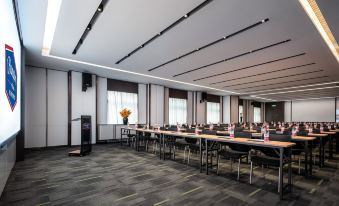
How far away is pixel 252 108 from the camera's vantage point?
19.7 meters

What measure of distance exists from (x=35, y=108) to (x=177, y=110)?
7886 mm

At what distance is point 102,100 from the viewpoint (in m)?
8.96

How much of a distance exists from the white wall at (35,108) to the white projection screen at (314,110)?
2211cm

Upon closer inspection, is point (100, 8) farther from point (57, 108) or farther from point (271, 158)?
point (57, 108)

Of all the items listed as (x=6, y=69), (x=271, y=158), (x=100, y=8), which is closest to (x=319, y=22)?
(x=271, y=158)

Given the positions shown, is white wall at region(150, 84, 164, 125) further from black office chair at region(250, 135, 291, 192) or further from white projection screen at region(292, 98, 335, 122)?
white projection screen at region(292, 98, 335, 122)

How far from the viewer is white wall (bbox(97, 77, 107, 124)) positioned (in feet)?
28.9

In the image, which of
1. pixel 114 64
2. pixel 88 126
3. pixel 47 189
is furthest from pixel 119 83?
pixel 47 189

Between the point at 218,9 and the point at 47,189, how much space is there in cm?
443

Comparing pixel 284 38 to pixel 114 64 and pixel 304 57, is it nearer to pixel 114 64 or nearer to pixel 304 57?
pixel 304 57

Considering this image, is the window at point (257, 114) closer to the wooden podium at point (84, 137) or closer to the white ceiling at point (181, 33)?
the white ceiling at point (181, 33)

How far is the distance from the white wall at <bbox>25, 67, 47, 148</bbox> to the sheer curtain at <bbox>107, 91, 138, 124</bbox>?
9.07 ft

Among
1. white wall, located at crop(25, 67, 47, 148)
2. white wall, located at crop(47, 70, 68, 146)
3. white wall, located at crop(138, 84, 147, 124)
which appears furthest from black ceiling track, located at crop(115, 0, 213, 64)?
white wall, located at crop(138, 84, 147, 124)

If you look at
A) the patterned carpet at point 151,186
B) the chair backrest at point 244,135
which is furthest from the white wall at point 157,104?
the chair backrest at point 244,135
